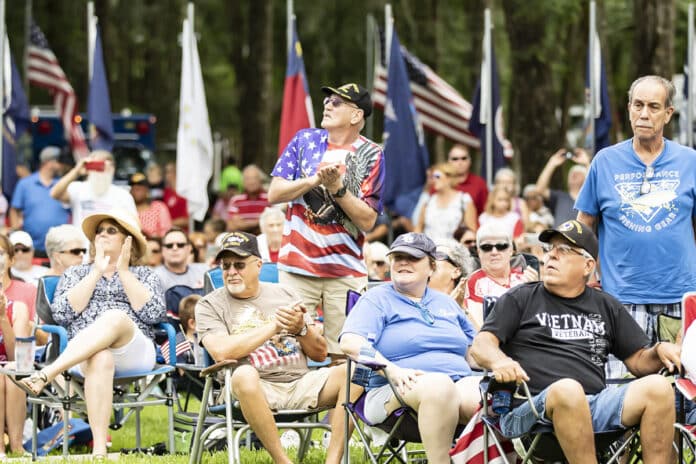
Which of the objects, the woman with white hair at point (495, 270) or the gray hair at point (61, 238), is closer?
the woman with white hair at point (495, 270)

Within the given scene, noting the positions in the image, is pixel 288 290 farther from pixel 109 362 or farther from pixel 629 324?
pixel 629 324

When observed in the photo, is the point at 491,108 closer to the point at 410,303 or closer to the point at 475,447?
the point at 410,303

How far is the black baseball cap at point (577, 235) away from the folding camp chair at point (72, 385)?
292 centimetres

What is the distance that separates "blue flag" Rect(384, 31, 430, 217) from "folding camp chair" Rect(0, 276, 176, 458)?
6075mm

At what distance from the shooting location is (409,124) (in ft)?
50.7

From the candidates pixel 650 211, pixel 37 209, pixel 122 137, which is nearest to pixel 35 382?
pixel 650 211

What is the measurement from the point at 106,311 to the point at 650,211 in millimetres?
3378

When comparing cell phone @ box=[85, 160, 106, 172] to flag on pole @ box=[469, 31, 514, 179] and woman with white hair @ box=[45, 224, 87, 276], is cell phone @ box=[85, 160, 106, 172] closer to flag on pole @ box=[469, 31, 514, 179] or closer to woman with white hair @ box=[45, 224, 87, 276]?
woman with white hair @ box=[45, 224, 87, 276]

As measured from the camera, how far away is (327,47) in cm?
2508

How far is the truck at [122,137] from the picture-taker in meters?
23.8

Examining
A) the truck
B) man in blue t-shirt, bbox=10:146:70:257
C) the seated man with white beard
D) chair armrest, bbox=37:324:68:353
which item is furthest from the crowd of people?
the truck

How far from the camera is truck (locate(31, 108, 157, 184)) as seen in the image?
78.2 ft

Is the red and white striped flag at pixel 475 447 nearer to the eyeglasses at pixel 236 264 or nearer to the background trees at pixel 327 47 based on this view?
the eyeglasses at pixel 236 264

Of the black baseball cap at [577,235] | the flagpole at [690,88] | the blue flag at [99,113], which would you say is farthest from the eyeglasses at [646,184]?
the blue flag at [99,113]
